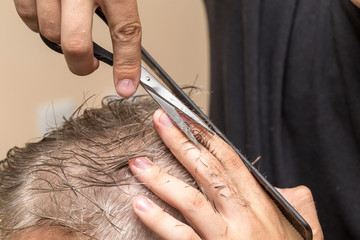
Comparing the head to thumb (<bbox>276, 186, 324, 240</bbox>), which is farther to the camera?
thumb (<bbox>276, 186, 324, 240</bbox>)

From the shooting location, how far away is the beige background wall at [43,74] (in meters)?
1.11

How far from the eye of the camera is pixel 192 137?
0.54 m

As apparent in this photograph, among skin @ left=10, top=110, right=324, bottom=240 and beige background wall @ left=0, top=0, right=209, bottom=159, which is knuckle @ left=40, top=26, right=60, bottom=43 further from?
beige background wall @ left=0, top=0, right=209, bottom=159

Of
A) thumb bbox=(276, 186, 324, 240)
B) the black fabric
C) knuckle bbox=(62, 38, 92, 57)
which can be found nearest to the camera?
knuckle bbox=(62, 38, 92, 57)

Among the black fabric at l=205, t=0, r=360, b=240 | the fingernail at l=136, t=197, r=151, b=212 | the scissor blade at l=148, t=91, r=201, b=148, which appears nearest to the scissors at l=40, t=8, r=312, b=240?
the scissor blade at l=148, t=91, r=201, b=148

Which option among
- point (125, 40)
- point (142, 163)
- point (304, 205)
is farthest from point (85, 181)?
point (304, 205)

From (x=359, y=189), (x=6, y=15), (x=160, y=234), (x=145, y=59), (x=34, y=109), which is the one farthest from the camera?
(x=34, y=109)

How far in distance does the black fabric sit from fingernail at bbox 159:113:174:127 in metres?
0.47

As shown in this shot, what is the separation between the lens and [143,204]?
51cm

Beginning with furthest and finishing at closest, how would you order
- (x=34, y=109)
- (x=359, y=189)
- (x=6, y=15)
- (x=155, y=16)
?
(x=155, y=16) < (x=34, y=109) < (x=6, y=15) < (x=359, y=189)

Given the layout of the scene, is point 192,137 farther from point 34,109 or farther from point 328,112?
point 34,109

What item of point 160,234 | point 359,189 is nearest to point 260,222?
point 160,234

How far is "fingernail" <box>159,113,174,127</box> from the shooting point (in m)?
0.55

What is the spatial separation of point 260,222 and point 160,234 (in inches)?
5.9
